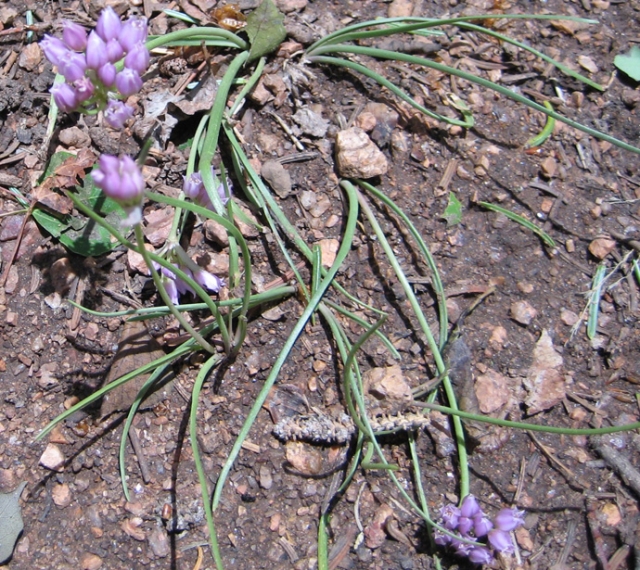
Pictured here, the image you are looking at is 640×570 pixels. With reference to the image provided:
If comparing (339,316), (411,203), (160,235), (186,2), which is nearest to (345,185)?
(411,203)

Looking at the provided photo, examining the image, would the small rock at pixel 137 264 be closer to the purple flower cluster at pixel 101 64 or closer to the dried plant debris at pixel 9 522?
the purple flower cluster at pixel 101 64

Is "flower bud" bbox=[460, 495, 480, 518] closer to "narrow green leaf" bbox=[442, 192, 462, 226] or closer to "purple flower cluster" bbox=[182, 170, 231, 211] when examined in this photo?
"narrow green leaf" bbox=[442, 192, 462, 226]

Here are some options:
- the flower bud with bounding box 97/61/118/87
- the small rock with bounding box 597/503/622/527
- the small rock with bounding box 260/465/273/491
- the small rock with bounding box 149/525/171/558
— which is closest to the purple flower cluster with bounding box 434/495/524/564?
the small rock with bounding box 597/503/622/527

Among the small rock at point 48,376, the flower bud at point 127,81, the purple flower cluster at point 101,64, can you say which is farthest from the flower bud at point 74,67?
the small rock at point 48,376

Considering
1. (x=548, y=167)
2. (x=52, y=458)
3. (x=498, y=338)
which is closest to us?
(x=52, y=458)

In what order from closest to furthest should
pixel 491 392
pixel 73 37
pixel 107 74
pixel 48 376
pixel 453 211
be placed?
pixel 107 74 → pixel 73 37 → pixel 48 376 → pixel 491 392 → pixel 453 211

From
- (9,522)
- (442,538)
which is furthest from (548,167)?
(9,522)

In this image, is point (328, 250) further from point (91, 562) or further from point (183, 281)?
point (91, 562)

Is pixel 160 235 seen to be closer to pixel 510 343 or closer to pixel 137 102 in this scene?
pixel 137 102
